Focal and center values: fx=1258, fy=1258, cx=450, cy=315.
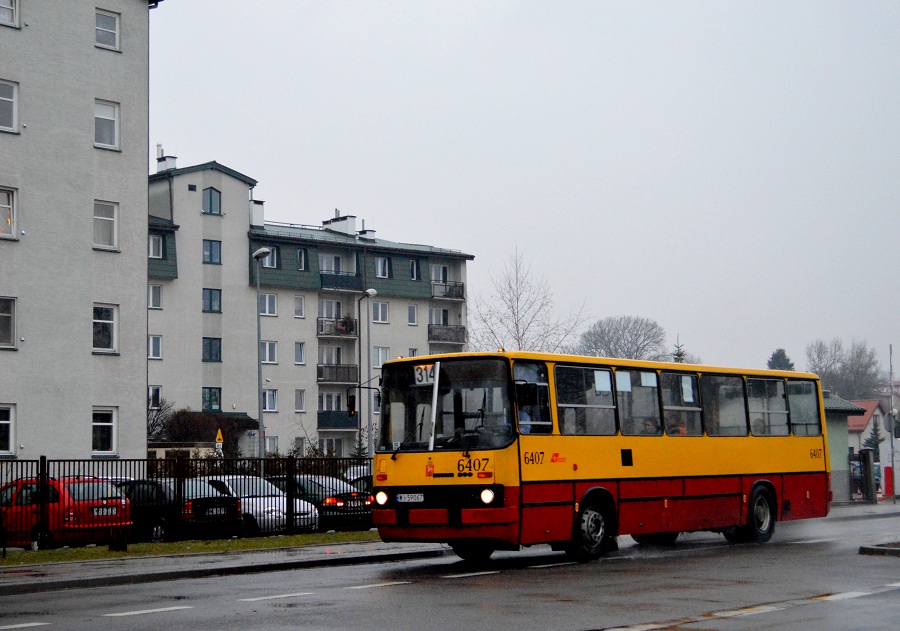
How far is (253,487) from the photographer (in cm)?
2573

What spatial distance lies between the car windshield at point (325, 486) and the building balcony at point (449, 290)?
58.4 metres

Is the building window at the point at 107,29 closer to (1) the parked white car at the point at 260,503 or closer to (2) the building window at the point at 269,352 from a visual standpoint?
(1) the parked white car at the point at 260,503

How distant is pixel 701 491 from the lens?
824 inches

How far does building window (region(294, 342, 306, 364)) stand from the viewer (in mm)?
79062

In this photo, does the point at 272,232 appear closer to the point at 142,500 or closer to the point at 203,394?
the point at 203,394

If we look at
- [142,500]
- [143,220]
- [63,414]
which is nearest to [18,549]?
[142,500]

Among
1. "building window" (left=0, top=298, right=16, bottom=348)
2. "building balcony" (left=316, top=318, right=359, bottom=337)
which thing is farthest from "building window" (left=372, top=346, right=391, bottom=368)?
"building window" (left=0, top=298, right=16, bottom=348)

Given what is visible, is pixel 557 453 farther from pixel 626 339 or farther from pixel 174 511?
pixel 626 339

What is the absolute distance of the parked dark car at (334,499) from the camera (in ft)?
87.0

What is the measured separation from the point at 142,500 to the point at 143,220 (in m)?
20.2

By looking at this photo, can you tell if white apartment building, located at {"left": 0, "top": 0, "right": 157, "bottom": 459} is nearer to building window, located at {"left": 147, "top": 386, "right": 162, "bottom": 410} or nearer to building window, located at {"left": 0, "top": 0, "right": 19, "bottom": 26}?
building window, located at {"left": 0, "top": 0, "right": 19, "bottom": 26}

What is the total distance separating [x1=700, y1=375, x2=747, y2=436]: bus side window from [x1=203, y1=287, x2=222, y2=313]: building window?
178 feet

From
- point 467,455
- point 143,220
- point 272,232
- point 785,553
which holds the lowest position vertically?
point 785,553

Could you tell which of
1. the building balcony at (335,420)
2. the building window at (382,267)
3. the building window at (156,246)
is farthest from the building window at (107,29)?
the building window at (382,267)
